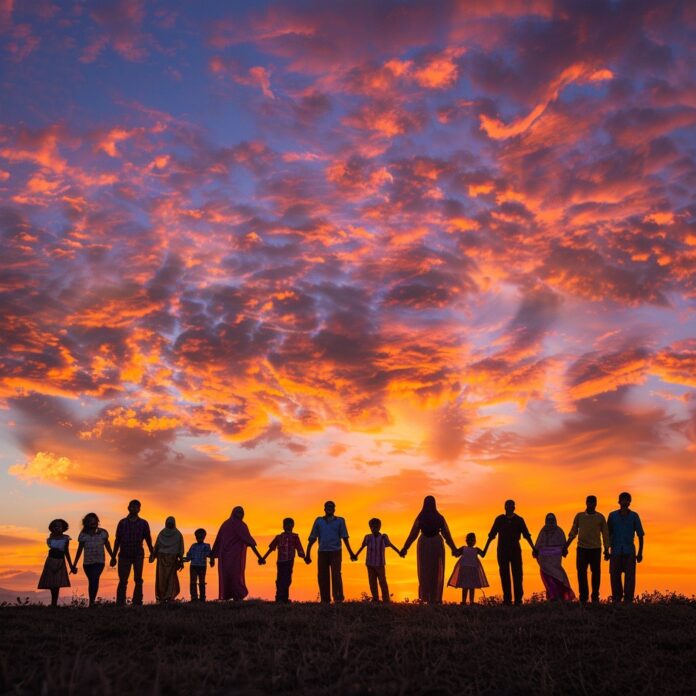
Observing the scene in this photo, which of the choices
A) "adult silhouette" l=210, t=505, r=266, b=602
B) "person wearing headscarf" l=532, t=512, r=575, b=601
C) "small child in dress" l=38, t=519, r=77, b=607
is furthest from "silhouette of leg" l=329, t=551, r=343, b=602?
"small child in dress" l=38, t=519, r=77, b=607

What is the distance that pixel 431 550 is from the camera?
18.5 m

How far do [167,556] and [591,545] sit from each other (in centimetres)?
1126

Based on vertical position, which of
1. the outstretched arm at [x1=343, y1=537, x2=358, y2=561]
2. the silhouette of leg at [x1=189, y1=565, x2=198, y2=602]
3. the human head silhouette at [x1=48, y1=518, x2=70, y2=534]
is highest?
the human head silhouette at [x1=48, y1=518, x2=70, y2=534]

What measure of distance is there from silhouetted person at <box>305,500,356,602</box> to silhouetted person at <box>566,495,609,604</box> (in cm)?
569

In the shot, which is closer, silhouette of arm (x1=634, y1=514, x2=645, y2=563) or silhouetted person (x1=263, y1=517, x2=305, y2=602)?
silhouette of arm (x1=634, y1=514, x2=645, y2=563)

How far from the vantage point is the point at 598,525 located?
1775 centimetres

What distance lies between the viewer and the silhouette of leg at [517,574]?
1738cm

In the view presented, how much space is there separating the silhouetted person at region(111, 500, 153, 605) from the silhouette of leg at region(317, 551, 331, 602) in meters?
4.44

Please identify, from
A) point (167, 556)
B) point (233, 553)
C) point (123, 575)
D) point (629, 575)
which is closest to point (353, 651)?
point (629, 575)

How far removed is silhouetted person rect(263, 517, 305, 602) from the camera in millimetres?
19859

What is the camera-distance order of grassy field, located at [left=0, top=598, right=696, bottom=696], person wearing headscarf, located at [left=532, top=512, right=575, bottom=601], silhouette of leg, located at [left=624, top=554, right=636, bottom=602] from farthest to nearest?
person wearing headscarf, located at [left=532, top=512, right=575, bottom=601], silhouette of leg, located at [left=624, top=554, right=636, bottom=602], grassy field, located at [left=0, top=598, right=696, bottom=696]

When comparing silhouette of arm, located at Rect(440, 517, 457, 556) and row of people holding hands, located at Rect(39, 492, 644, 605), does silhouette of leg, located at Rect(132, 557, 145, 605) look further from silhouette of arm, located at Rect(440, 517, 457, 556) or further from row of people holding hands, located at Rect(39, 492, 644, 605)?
silhouette of arm, located at Rect(440, 517, 457, 556)

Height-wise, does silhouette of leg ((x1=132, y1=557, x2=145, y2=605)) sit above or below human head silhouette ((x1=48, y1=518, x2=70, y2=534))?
below

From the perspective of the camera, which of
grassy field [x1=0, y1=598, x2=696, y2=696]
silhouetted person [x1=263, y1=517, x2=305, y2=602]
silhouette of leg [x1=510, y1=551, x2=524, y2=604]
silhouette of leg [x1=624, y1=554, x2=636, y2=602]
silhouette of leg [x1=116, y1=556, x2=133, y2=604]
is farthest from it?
silhouetted person [x1=263, y1=517, x2=305, y2=602]
